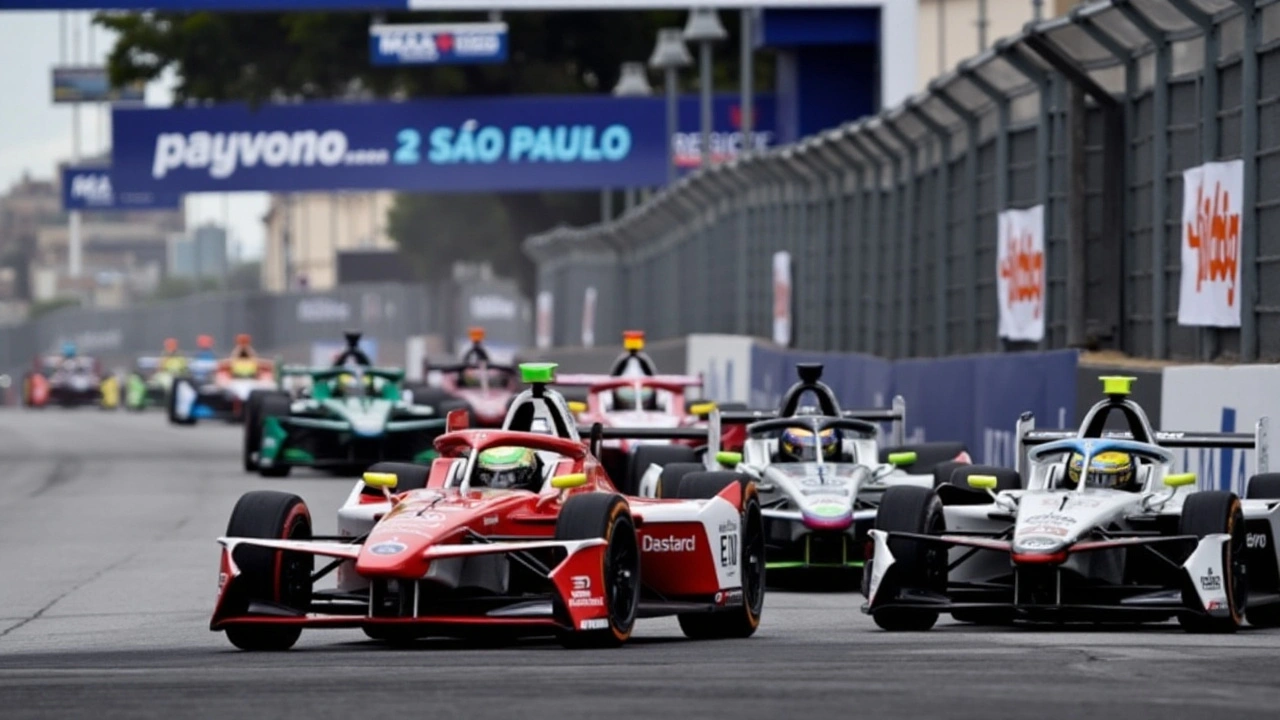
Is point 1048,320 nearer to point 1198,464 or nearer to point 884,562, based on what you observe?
point 1198,464

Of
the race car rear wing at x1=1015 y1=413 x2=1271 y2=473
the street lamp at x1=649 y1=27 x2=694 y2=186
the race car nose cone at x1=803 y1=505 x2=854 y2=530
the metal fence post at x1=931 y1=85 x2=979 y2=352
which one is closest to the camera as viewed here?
the race car rear wing at x1=1015 y1=413 x2=1271 y2=473

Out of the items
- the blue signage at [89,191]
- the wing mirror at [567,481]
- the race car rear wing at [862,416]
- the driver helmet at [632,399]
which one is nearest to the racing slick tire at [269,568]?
the wing mirror at [567,481]

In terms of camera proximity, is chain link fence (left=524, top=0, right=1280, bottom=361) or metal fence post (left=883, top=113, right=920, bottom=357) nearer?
chain link fence (left=524, top=0, right=1280, bottom=361)

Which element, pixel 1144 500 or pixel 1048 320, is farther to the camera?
pixel 1048 320

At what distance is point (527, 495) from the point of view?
11836mm

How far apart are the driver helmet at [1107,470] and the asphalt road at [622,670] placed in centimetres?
69

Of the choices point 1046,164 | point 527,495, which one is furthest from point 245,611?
point 1046,164

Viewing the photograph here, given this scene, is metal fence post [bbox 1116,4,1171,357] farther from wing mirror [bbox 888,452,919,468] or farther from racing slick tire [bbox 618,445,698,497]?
racing slick tire [bbox 618,445,698,497]

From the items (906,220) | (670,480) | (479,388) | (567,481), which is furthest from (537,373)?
(479,388)

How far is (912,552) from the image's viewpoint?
485 inches

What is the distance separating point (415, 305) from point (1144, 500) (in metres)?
68.9

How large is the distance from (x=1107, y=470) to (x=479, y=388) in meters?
19.5

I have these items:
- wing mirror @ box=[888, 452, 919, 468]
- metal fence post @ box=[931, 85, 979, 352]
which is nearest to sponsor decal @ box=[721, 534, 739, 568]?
wing mirror @ box=[888, 452, 919, 468]

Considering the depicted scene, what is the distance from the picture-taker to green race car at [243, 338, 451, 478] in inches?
1057
